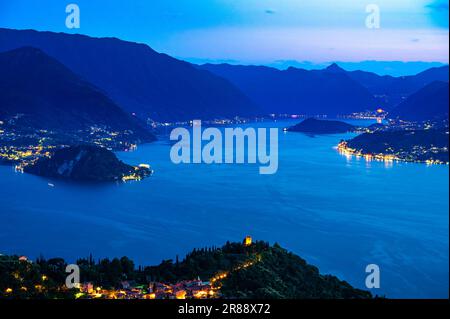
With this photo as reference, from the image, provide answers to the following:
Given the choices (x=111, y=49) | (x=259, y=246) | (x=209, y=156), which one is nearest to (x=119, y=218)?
(x=259, y=246)

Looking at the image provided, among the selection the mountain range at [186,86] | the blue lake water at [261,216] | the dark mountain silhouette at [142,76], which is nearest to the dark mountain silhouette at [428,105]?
the blue lake water at [261,216]

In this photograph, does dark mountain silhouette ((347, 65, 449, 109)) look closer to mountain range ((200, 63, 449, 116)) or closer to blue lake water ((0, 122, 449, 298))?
mountain range ((200, 63, 449, 116))

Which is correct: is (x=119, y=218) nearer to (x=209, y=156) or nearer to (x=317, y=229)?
(x=317, y=229)

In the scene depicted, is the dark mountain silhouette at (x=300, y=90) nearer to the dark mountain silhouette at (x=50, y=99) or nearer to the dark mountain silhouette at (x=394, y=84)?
the dark mountain silhouette at (x=394, y=84)

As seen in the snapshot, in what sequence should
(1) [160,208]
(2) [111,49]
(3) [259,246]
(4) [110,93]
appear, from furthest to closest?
(2) [111,49] → (4) [110,93] → (1) [160,208] → (3) [259,246]

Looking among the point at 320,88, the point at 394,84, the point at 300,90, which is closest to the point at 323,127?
the point at 394,84

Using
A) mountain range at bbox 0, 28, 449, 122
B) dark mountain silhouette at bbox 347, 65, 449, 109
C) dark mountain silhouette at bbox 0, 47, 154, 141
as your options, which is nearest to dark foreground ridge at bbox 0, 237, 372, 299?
dark mountain silhouette at bbox 0, 47, 154, 141
